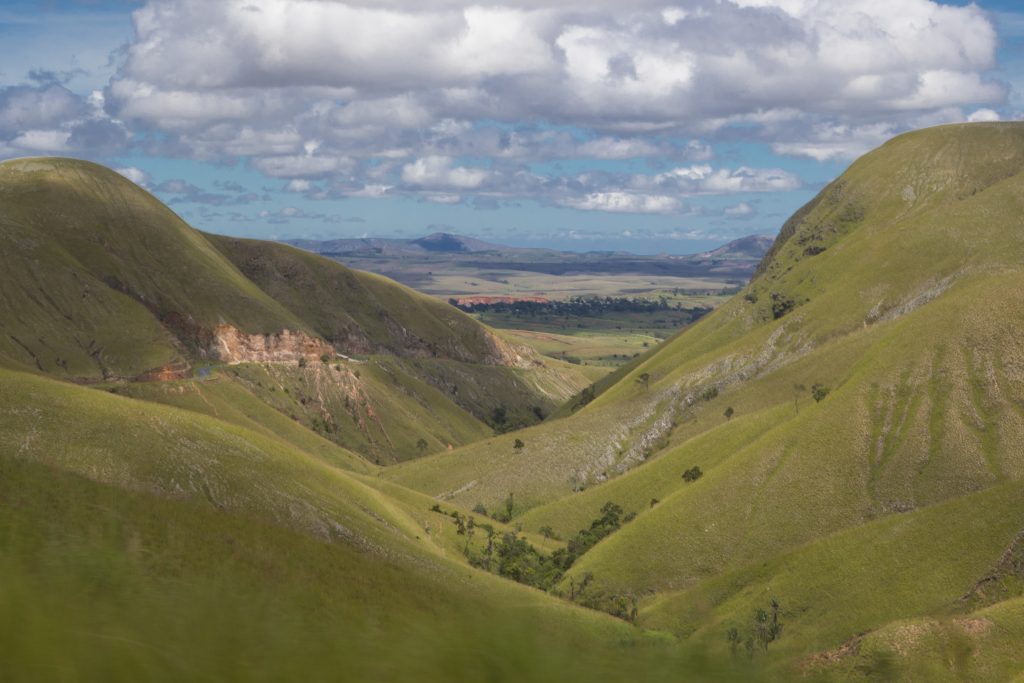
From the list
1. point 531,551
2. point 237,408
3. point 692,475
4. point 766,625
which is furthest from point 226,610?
point 237,408

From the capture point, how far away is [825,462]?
12469cm

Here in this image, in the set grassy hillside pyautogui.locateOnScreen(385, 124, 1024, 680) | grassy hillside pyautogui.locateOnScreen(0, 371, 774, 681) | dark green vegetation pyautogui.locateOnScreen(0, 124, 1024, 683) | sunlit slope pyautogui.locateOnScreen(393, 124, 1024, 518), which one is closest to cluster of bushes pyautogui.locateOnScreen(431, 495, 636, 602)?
dark green vegetation pyautogui.locateOnScreen(0, 124, 1024, 683)

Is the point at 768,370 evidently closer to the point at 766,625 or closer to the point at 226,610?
the point at 766,625

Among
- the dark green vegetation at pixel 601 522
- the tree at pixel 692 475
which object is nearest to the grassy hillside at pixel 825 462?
the dark green vegetation at pixel 601 522

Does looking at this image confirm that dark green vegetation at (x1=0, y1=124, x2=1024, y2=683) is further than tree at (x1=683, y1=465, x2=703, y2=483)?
No

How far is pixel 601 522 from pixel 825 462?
3424 cm

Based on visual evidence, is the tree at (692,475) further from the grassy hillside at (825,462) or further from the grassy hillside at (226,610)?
the grassy hillside at (226,610)

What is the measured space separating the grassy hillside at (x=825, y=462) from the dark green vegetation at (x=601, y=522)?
17.3 inches

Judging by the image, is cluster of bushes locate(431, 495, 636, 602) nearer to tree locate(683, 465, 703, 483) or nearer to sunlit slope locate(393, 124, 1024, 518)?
tree locate(683, 465, 703, 483)

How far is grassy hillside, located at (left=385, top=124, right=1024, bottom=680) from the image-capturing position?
90.6m

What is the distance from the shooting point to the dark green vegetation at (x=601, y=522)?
24.0 ft

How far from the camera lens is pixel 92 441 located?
84438 mm

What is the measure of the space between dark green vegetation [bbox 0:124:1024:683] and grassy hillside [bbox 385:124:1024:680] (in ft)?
1.44

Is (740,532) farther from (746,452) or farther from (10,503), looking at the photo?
(10,503)
